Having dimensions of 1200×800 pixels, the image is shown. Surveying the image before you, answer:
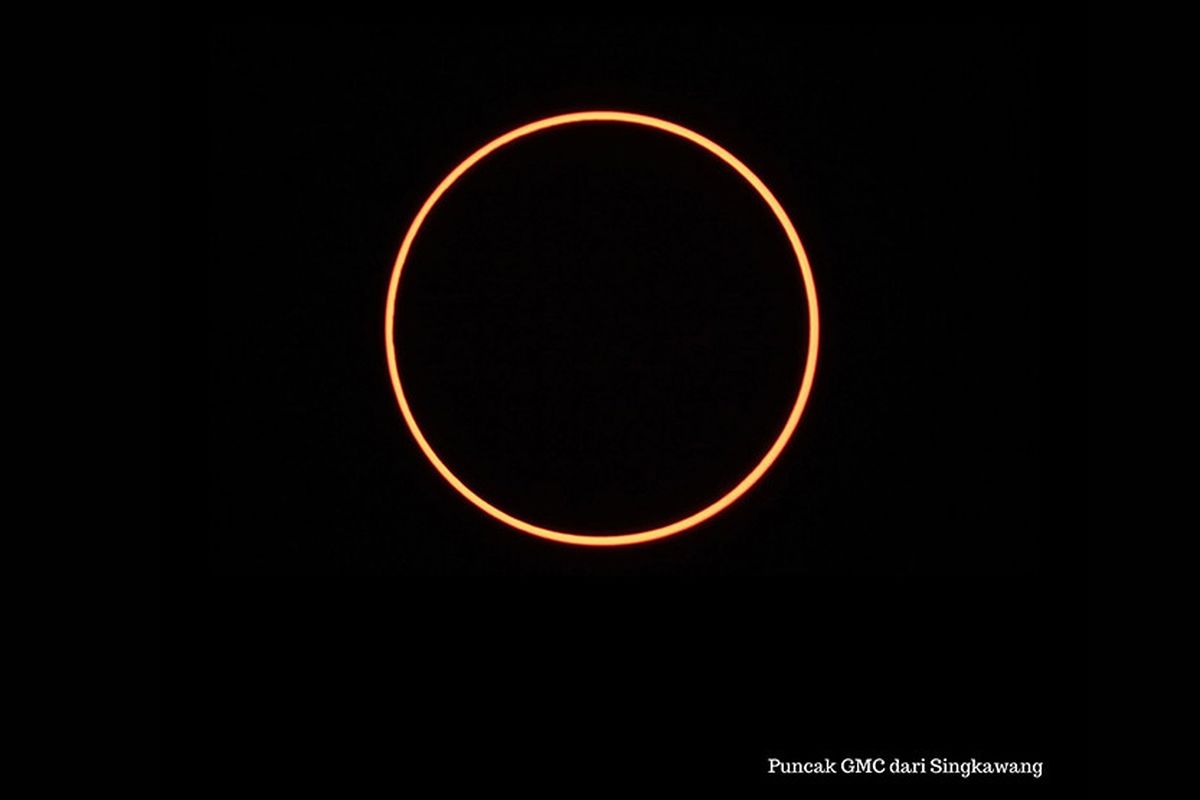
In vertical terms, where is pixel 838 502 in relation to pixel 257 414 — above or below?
below

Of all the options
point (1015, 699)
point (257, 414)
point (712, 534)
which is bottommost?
point (1015, 699)

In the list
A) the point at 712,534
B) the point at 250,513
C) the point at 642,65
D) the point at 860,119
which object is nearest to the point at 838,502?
the point at 712,534

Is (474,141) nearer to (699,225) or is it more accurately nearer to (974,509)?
(699,225)

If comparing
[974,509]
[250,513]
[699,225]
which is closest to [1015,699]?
[974,509]

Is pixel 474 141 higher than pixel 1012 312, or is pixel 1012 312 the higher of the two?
pixel 474 141

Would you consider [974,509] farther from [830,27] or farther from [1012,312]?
[830,27]

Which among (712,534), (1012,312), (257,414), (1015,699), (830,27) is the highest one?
(830,27)
